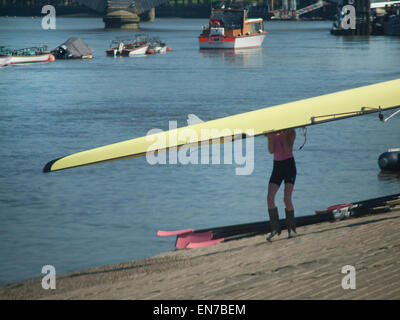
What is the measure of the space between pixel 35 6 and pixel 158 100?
486 feet

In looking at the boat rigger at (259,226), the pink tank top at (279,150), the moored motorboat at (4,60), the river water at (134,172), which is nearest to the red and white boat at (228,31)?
the moored motorboat at (4,60)

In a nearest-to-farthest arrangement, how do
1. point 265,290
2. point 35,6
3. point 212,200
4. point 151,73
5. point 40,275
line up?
1. point 265,290
2. point 40,275
3. point 212,200
4. point 151,73
5. point 35,6

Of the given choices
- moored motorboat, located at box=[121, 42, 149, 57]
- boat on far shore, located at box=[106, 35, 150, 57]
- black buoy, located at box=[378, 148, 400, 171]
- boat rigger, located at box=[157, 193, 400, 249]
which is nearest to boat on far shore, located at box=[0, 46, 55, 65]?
boat on far shore, located at box=[106, 35, 150, 57]

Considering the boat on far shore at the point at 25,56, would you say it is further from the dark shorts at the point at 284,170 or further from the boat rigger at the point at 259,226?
the dark shorts at the point at 284,170

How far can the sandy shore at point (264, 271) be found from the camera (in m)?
7.83

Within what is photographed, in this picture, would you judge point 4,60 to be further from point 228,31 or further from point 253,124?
point 253,124

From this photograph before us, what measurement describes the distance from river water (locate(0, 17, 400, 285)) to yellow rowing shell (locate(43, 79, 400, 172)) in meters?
2.88

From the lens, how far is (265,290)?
7.89 metres

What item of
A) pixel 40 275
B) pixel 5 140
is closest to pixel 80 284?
pixel 40 275

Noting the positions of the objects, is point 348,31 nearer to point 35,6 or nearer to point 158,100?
point 158,100

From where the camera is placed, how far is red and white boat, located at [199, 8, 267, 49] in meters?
78.9

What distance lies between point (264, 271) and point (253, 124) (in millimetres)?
2363

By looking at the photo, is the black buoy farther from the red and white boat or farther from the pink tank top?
the red and white boat

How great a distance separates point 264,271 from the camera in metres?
8.78
